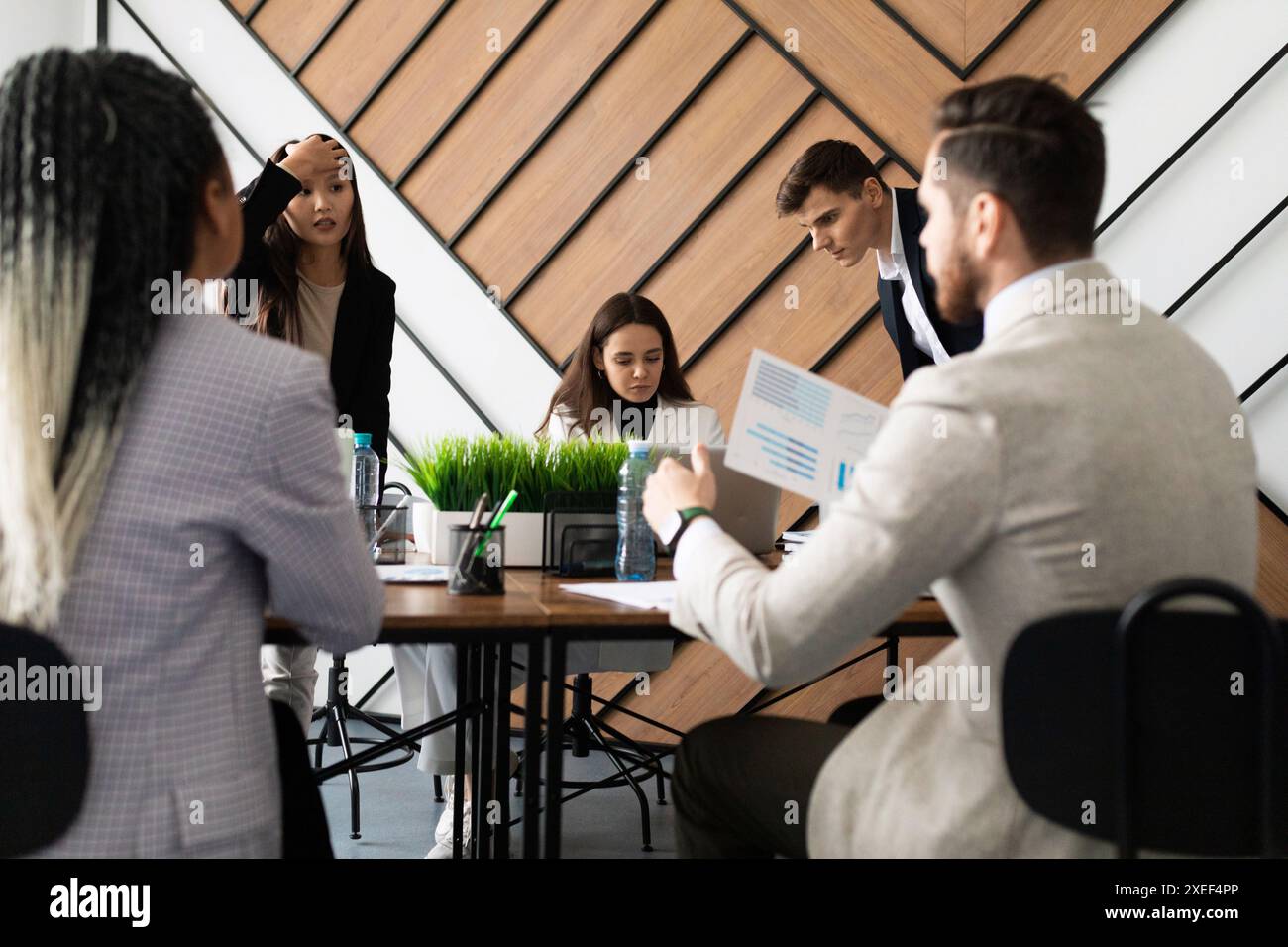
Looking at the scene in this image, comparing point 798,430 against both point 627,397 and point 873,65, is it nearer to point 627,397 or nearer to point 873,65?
point 627,397

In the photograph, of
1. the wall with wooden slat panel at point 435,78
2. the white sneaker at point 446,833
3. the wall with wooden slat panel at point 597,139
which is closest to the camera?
the white sneaker at point 446,833

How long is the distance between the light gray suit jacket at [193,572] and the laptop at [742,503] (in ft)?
3.16

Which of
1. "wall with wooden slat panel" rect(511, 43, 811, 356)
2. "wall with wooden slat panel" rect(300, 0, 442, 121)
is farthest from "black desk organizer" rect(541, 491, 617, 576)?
"wall with wooden slat panel" rect(300, 0, 442, 121)

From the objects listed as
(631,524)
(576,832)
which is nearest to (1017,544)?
(631,524)

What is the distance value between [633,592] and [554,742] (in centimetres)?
30

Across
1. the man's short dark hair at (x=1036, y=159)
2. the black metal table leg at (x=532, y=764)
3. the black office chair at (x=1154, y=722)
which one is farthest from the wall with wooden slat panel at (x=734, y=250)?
the black office chair at (x=1154, y=722)

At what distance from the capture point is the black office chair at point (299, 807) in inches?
53.1

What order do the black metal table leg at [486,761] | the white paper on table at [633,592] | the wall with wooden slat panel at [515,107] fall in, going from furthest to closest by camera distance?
the wall with wooden slat panel at [515,107] < the black metal table leg at [486,761] < the white paper on table at [633,592]

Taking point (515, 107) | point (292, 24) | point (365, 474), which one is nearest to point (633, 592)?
point (365, 474)

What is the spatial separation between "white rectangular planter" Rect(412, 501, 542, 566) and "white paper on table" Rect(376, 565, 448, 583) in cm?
10

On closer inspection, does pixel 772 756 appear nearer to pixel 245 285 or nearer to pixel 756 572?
pixel 756 572

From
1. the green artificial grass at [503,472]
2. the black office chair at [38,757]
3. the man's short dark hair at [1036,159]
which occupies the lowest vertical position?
the black office chair at [38,757]

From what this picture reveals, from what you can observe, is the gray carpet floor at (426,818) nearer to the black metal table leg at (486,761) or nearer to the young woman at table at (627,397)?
the young woman at table at (627,397)

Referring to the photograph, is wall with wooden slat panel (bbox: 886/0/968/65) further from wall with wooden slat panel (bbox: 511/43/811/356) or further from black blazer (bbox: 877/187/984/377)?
black blazer (bbox: 877/187/984/377)
